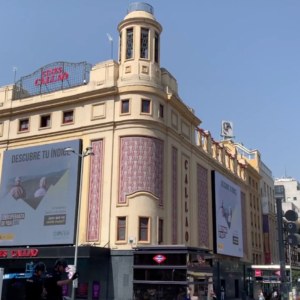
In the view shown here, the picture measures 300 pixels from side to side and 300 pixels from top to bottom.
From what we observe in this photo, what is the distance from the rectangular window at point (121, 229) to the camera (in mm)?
32062

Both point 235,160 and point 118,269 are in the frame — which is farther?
point 235,160

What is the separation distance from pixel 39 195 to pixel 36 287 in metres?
27.8

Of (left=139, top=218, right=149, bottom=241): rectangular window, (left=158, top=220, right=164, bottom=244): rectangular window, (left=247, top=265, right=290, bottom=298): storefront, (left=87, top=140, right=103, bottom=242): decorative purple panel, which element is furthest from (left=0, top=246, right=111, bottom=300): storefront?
(left=247, top=265, right=290, bottom=298): storefront

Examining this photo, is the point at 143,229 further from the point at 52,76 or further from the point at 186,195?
the point at 52,76

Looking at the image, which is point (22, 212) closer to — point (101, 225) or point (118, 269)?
point (101, 225)

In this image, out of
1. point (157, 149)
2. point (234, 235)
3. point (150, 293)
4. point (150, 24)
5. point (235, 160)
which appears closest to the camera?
point (150, 293)

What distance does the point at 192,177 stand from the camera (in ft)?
132

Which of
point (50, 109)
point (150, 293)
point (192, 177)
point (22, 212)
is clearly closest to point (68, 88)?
point (50, 109)

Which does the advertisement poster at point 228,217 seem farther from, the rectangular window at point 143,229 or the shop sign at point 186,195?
the rectangular window at point 143,229

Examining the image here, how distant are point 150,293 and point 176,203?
9.86 meters

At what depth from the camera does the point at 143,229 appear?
1268 inches

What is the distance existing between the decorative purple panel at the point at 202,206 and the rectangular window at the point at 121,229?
1009cm

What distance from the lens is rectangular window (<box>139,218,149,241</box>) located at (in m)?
32.0

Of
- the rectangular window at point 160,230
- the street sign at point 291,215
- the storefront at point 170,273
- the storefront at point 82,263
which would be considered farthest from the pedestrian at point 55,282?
the rectangular window at point 160,230
